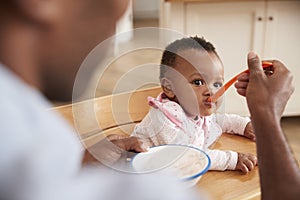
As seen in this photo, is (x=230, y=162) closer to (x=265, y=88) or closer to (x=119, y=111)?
(x=265, y=88)

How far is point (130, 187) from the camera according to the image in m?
0.21

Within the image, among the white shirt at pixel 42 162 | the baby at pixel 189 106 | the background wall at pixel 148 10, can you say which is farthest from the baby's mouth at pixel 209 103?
the background wall at pixel 148 10

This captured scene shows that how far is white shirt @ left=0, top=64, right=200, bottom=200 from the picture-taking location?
185 mm

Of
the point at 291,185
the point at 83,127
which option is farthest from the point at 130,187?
the point at 83,127

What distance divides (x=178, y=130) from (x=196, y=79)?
13cm

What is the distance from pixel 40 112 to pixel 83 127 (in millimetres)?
616

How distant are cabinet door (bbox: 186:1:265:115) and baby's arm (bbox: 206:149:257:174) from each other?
1500 mm

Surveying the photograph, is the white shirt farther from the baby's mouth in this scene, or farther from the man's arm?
the baby's mouth

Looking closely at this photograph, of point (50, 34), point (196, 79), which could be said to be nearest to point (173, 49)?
point (196, 79)

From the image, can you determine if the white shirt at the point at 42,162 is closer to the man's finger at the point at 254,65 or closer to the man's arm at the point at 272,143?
the man's arm at the point at 272,143

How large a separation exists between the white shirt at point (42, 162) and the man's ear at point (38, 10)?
31 mm

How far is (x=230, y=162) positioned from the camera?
0.98 m

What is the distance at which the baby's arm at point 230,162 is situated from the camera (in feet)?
3.20

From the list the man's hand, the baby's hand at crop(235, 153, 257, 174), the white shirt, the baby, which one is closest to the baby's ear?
the baby
